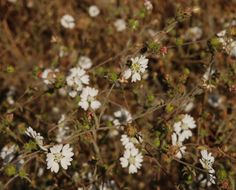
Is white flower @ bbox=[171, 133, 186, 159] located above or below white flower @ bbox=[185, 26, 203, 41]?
above

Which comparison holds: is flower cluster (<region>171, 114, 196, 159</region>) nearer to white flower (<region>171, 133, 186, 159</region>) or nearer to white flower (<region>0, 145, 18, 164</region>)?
white flower (<region>171, 133, 186, 159</region>)

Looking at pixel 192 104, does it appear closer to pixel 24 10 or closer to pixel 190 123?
pixel 190 123

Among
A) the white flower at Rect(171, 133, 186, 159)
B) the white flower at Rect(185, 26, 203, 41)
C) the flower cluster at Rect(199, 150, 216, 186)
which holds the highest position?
the flower cluster at Rect(199, 150, 216, 186)

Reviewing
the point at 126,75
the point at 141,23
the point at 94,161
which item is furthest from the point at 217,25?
the point at 94,161

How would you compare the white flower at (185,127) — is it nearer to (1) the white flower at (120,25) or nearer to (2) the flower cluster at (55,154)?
(2) the flower cluster at (55,154)

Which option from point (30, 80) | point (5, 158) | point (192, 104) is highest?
point (5, 158)

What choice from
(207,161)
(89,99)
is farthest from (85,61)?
(207,161)

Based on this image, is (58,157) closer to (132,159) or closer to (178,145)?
(132,159)

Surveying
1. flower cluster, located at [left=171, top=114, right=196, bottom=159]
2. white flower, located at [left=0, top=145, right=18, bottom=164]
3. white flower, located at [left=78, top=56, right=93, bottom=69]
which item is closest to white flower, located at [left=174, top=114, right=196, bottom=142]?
flower cluster, located at [left=171, top=114, right=196, bottom=159]
